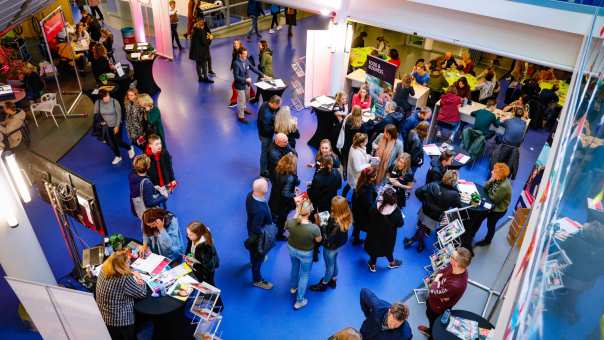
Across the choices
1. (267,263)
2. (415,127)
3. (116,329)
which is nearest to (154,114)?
(267,263)

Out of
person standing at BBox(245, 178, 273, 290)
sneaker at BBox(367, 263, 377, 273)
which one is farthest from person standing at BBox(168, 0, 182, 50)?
sneaker at BBox(367, 263, 377, 273)

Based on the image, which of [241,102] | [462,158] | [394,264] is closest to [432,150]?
[462,158]

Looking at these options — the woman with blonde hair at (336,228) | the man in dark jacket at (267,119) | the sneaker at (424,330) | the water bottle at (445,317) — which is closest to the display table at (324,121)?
the man in dark jacket at (267,119)

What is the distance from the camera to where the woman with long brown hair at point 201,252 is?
4605mm

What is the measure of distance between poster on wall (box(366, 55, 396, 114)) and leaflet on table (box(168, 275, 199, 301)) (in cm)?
598

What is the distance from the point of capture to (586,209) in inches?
89.0

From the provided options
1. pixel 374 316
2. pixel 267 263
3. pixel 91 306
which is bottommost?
pixel 267 263

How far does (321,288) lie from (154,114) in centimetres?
386

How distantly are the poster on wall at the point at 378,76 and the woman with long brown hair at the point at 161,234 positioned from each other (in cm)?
567

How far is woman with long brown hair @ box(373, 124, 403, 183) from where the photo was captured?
22.3 feet

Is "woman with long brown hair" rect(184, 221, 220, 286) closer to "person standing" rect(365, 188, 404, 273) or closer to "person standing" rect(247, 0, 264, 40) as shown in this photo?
"person standing" rect(365, 188, 404, 273)

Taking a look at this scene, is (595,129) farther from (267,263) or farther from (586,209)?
(267,263)

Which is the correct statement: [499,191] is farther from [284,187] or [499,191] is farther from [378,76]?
[378,76]

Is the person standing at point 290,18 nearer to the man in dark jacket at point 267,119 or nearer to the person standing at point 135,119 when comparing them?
the man in dark jacket at point 267,119
